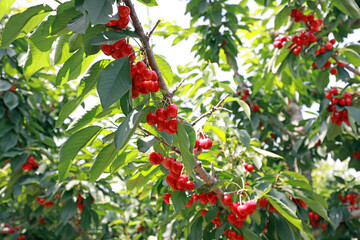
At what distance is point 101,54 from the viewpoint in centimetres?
131

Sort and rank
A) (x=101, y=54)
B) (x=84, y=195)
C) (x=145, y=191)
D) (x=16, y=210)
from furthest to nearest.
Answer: (x=16, y=210) → (x=84, y=195) → (x=145, y=191) → (x=101, y=54)

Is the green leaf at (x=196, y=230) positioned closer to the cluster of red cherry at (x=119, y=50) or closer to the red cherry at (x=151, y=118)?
the red cherry at (x=151, y=118)

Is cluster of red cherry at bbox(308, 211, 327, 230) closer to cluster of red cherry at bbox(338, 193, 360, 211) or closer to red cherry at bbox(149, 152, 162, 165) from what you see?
cluster of red cherry at bbox(338, 193, 360, 211)

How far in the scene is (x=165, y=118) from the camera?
3.99 ft

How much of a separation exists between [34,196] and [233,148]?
2455 millimetres

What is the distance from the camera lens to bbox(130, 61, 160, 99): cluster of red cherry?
114 centimetres

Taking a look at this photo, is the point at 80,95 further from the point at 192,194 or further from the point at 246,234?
the point at 246,234

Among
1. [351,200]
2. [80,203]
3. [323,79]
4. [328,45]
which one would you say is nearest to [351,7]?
[328,45]

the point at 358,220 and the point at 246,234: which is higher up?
the point at 246,234

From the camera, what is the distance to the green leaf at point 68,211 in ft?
9.77

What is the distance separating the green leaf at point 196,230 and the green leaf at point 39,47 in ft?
4.91

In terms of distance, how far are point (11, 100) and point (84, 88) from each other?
2739 mm

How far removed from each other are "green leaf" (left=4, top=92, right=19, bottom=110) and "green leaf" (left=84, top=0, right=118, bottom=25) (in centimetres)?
287

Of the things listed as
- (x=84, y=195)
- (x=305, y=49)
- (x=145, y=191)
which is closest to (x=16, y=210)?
(x=84, y=195)
